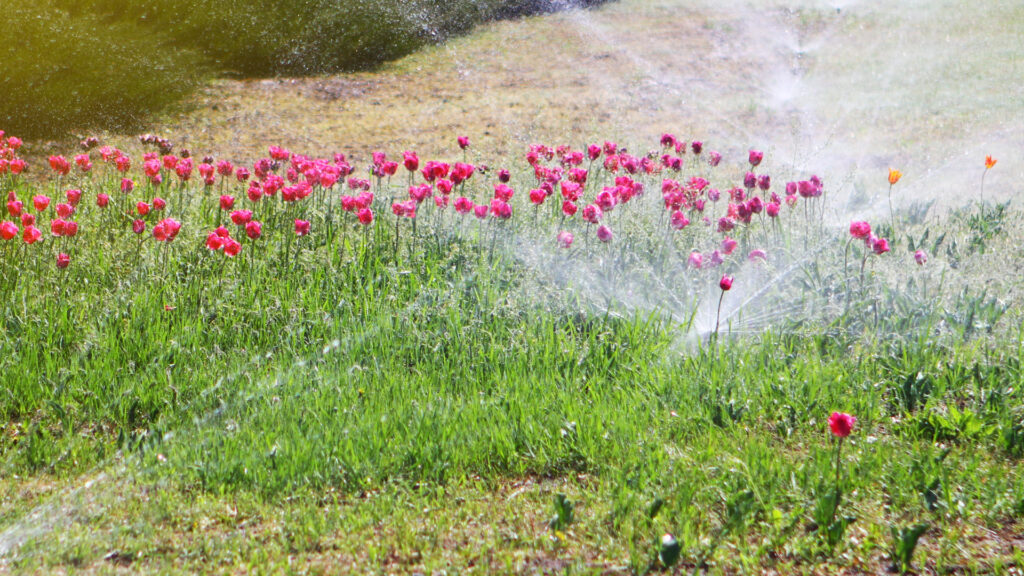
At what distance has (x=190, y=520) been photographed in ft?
8.58

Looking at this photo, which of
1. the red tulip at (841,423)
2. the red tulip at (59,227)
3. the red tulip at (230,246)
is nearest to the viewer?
the red tulip at (841,423)

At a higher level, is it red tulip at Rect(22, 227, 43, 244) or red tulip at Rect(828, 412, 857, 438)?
red tulip at Rect(828, 412, 857, 438)

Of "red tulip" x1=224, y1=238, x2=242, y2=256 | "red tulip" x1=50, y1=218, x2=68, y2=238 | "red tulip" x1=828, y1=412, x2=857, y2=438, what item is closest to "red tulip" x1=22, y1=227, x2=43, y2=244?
"red tulip" x1=50, y1=218, x2=68, y2=238

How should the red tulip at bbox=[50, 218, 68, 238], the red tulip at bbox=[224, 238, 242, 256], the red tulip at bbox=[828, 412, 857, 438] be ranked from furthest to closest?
1. the red tulip at bbox=[50, 218, 68, 238]
2. the red tulip at bbox=[224, 238, 242, 256]
3. the red tulip at bbox=[828, 412, 857, 438]

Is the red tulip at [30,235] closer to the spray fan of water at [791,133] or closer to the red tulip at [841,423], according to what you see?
the spray fan of water at [791,133]

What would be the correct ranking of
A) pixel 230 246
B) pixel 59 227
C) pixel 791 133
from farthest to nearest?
pixel 791 133 → pixel 59 227 → pixel 230 246

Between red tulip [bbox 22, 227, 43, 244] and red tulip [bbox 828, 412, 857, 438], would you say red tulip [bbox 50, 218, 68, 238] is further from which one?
red tulip [bbox 828, 412, 857, 438]

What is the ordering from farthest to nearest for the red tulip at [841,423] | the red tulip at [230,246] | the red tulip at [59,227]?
Answer: the red tulip at [59,227] < the red tulip at [230,246] < the red tulip at [841,423]

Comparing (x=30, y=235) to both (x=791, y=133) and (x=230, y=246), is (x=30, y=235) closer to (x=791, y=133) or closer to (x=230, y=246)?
(x=230, y=246)

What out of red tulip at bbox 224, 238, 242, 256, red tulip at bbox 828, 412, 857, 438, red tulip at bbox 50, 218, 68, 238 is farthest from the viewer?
red tulip at bbox 50, 218, 68, 238

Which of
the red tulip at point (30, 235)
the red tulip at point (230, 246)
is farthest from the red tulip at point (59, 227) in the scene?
the red tulip at point (230, 246)

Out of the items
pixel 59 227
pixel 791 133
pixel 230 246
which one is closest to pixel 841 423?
pixel 230 246

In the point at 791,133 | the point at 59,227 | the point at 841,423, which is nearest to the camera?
the point at 841,423

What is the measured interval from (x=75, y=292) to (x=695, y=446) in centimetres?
312
